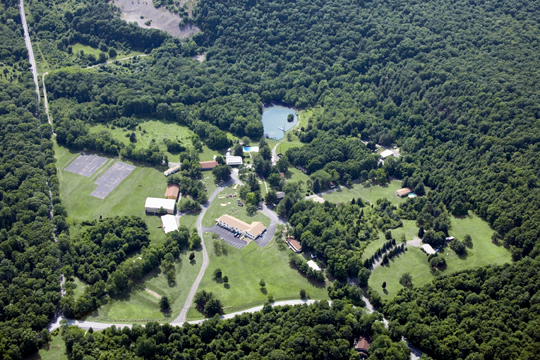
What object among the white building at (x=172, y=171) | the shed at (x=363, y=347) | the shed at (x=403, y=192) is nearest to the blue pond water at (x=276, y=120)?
the white building at (x=172, y=171)

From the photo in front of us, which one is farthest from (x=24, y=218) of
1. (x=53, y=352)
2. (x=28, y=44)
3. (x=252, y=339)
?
(x=28, y=44)

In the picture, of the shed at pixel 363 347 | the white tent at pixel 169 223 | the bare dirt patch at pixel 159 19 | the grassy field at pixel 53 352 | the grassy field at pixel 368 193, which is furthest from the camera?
the bare dirt patch at pixel 159 19

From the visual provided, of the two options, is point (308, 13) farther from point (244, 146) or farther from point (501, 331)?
point (501, 331)

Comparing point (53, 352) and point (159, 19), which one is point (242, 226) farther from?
point (159, 19)

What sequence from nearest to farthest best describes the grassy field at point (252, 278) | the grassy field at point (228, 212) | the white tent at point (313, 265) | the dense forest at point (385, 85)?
the grassy field at point (252, 278)
the white tent at point (313, 265)
the grassy field at point (228, 212)
the dense forest at point (385, 85)

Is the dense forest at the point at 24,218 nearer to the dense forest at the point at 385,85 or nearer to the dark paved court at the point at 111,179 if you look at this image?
the dark paved court at the point at 111,179

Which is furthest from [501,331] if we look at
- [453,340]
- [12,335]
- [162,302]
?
[12,335]

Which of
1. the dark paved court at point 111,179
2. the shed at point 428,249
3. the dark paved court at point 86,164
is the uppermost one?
the shed at point 428,249

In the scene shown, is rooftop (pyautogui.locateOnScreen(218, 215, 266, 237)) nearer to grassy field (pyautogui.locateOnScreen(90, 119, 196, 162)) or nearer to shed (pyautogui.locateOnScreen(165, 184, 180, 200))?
shed (pyautogui.locateOnScreen(165, 184, 180, 200))
